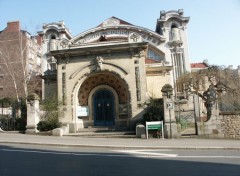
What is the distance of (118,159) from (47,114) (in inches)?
487

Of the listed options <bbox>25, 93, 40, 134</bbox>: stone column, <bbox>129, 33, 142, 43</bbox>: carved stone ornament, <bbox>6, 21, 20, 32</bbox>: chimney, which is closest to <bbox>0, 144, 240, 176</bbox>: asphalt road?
<bbox>25, 93, 40, 134</bbox>: stone column

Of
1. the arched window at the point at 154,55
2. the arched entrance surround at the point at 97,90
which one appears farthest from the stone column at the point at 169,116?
the arched window at the point at 154,55

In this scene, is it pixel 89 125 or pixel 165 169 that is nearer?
pixel 165 169

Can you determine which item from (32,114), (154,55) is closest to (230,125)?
(32,114)

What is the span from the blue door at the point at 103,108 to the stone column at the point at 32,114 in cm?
524

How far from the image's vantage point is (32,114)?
19.1 m

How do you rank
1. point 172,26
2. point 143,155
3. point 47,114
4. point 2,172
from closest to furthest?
point 2,172
point 143,155
point 47,114
point 172,26

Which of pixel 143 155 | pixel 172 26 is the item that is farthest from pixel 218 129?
pixel 172 26

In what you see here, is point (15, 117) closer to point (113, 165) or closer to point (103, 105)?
point (103, 105)

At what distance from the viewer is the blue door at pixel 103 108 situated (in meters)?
22.5

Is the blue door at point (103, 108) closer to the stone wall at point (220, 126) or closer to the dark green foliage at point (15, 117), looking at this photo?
the dark green foliage at point (15, 117)

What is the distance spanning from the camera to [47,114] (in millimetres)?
20141

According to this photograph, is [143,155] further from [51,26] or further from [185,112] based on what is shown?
[51,26]

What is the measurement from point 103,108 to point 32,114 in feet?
20.0
